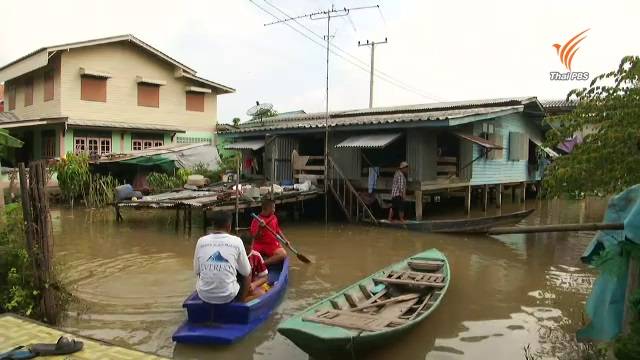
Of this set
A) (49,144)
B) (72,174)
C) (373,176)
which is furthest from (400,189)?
(49,144)

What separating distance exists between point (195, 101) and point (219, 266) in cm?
2137

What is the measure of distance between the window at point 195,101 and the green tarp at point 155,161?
6.16 meters

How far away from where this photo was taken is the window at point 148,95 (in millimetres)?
23312

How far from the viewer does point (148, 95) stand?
929 inches

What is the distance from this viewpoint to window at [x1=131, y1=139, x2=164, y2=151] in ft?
75.1

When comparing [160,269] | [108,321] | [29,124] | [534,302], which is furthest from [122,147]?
[534,302]

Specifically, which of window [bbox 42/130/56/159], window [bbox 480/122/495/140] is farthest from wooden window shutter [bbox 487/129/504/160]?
window [bbox 42/130/56/159]

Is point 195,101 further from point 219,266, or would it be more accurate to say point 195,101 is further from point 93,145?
point 219,266

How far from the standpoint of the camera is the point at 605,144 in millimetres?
5754

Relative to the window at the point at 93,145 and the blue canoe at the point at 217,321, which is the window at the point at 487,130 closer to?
the blue canoe at the point at 217,321

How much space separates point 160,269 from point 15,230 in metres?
3.81

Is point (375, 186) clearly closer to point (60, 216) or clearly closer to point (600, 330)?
point (60, 216)

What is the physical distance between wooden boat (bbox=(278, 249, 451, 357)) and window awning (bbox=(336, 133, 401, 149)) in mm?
5929

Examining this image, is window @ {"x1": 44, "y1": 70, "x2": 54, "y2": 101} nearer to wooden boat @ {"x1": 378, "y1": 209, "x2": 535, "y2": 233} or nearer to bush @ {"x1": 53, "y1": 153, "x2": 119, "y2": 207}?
bush @ {"x1": 53, "y1": 153, "x2": 119, "y2": 207}
